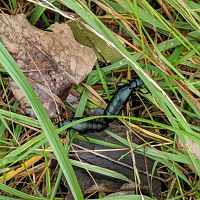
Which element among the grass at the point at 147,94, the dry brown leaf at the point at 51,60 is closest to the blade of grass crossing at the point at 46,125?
the grass at the point at 147,94

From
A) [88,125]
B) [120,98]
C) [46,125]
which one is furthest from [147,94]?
[46,125]

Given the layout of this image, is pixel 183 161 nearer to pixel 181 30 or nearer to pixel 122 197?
pixel 122 197

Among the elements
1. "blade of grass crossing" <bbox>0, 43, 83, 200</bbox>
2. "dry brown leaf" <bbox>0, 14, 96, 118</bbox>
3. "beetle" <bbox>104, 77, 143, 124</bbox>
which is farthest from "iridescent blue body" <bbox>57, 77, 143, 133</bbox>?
"blade of grass crossing" <bbox>0, 43, 83, 200</bbox>

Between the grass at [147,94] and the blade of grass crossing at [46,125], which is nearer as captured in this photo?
the blade of grass crossing at [46,125]

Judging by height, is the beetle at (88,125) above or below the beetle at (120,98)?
below

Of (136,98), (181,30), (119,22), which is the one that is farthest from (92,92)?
(181,30)

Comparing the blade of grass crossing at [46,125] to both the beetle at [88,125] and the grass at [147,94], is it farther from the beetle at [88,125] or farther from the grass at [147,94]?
the beetle at [88,125]
